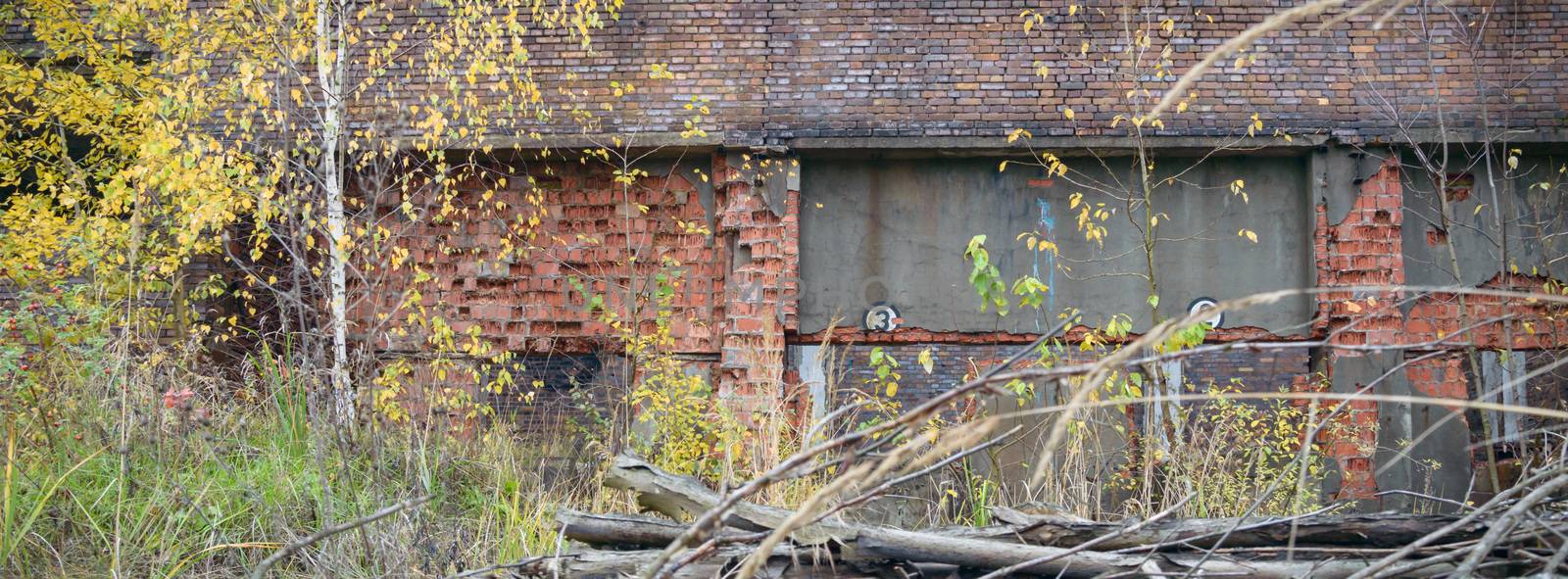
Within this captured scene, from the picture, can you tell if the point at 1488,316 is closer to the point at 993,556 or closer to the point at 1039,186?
the point at 1039,186

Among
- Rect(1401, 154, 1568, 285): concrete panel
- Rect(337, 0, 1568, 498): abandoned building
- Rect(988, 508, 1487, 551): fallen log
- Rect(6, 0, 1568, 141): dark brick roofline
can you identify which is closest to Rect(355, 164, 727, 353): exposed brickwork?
Rect(337, 0, 1568, 498): abandoned building

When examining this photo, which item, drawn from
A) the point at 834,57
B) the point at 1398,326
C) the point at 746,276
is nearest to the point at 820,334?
the point at 746,276

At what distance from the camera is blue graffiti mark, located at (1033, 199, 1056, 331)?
9.16 metres

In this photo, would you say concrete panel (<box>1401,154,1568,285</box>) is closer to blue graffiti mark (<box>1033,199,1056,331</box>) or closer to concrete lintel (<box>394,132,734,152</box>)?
blue graffiti mark (<box>1033,199,1056,331</box>)

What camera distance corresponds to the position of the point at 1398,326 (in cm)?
888

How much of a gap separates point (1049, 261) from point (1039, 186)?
59cm

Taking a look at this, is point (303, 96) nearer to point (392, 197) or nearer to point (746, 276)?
point (392, 197)

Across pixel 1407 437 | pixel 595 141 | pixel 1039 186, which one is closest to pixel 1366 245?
pixel 1407 437

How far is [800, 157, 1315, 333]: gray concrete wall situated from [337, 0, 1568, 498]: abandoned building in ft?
0.06

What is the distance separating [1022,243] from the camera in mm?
9203

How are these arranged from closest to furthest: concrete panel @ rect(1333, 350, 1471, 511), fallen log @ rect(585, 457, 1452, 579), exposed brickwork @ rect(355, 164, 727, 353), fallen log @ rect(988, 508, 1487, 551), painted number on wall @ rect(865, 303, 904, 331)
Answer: fallen log @ rect(585, 457, 1452, 579)
fallen log @ rect(988, 508, 1487, 551)
concrete panel @ rect(1333, 350, 1471, 511)
painted number on wall @ rect(865, 303, 904, 331)
exposed brickwork @ rect(355, 164, 727, 353)

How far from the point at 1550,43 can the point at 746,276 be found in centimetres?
634

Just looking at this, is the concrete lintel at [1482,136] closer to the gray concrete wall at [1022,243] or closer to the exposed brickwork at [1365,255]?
the exposed brickwork at [1365,255]

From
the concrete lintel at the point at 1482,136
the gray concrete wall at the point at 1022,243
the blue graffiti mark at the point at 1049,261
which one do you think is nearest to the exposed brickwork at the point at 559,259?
the gray concrete wall at the point at 1022,243
